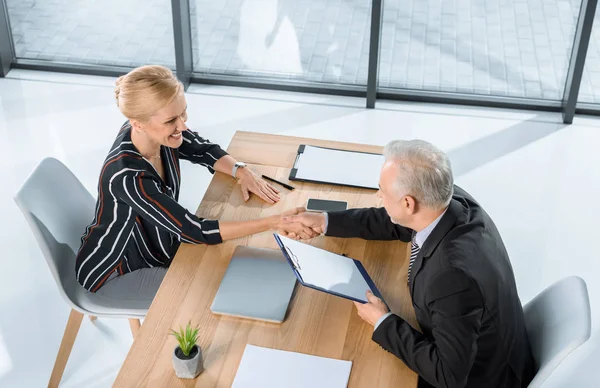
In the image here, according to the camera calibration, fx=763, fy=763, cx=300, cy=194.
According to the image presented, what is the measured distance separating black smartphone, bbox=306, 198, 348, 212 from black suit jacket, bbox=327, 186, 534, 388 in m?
0.53

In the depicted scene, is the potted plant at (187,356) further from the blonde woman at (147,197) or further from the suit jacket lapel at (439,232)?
the suit jacket lapel at (439,232)

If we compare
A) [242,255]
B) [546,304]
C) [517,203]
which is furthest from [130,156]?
[517,203]

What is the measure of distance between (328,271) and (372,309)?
0.24 m

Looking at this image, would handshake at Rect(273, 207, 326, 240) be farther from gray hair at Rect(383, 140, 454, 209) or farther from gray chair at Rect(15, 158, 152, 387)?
gray chair at Rect(15, 158, 152, 387)

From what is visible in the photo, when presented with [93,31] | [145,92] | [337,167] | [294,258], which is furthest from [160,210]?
[93,31]

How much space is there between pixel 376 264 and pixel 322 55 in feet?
9.66

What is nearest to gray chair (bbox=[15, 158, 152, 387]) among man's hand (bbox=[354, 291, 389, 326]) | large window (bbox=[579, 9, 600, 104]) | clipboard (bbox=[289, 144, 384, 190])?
clipboard (bbox=[289, 144, 384, 190])

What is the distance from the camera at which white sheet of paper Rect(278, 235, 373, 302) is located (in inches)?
91.7

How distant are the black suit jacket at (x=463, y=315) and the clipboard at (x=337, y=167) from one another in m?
0.61

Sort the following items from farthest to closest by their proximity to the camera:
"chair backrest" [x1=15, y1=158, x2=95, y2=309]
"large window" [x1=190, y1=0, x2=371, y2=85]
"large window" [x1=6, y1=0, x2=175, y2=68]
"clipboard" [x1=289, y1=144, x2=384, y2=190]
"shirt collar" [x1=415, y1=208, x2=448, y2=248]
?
"large window" [x1=6, y1=0, x2=175, y2=68]
"large window" [x1=190, y1=0, x2=371, y2=85]
"clipboard" [x1=289, y1=144, x2=384, y2=190]
"chair backrest" [x1=15, y1=158, x2=95, y2=309]
"shirt collar" [x1=415, y1=208, x2=448, y2=248]

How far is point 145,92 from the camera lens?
2.60 metres

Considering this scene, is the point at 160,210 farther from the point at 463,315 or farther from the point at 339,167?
the point at 463,315

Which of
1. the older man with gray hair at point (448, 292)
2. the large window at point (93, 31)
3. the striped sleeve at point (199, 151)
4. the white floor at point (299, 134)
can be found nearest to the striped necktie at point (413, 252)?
the older man with gray hair at point (448, 292)

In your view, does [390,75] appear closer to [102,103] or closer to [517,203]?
[517,203]
